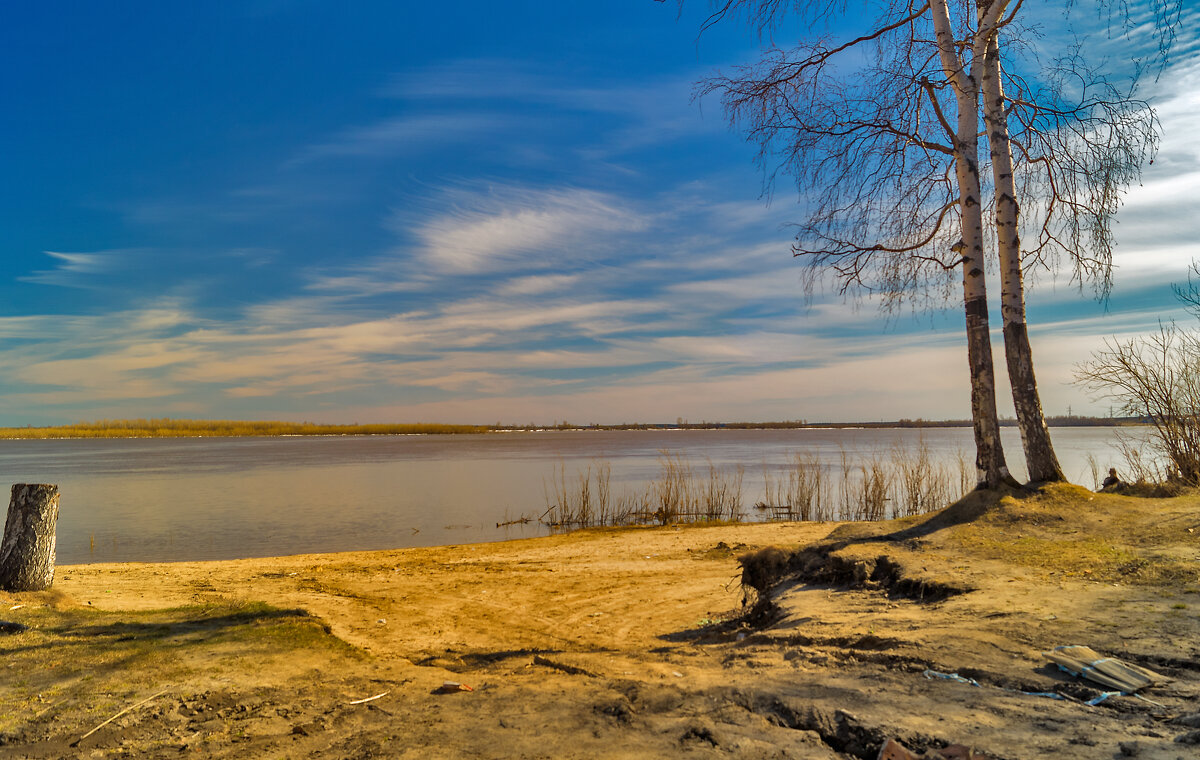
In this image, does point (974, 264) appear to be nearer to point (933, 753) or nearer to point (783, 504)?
point (933, 753)

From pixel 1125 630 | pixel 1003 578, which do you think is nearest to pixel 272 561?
pixel 1003 578

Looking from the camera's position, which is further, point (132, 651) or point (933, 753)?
point (132, 651)

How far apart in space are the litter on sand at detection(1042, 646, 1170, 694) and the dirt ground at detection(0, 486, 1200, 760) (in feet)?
0.35

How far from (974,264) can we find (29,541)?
10.6 m

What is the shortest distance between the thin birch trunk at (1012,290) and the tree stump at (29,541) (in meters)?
10.3

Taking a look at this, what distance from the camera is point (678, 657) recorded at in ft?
14.4

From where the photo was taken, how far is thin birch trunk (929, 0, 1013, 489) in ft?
23.7

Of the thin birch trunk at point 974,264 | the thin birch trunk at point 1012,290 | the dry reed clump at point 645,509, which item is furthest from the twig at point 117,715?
the dry reed clump at point 645,509

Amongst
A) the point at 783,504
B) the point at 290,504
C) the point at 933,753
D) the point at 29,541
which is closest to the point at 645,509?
the point at 783,504

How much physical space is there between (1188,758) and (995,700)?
781mm

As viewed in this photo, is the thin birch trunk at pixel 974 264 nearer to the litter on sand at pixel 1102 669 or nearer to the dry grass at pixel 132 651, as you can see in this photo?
the litter on sand at pixel 1102 669

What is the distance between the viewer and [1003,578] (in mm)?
4980

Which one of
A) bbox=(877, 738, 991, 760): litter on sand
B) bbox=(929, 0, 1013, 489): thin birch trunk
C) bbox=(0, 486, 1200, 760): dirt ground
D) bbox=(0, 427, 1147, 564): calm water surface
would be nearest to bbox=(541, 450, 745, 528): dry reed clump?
bbox=(0, 427, 1147, 564): calm water surface

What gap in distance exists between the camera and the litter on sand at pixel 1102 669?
3000 millimetres
